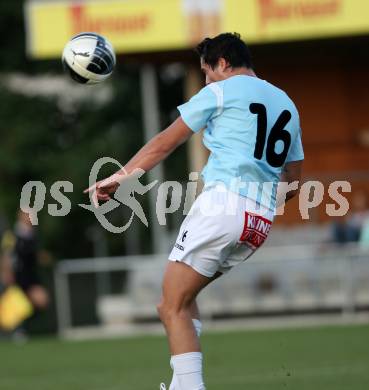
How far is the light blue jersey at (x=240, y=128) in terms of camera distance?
21.3 ft

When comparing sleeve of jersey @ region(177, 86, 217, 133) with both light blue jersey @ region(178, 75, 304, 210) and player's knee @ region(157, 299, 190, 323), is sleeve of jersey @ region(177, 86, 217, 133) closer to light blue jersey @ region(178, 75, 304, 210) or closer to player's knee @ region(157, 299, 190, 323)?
light blue jersey @ region(178, 75, 304, 210)

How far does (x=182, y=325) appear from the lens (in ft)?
21.5

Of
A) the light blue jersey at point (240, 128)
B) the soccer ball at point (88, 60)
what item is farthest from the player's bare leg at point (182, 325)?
the soccer ball at point (88, 60)

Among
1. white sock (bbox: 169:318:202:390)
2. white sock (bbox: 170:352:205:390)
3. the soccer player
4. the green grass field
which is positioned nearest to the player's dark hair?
the soccer player

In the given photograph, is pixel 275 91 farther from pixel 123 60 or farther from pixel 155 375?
pixel 123 60

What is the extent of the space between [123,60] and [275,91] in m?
13.1

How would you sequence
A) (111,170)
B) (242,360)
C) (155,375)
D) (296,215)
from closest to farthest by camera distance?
(155,375), (242,360), (296,215), (111,170)

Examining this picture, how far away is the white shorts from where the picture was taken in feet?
21.3

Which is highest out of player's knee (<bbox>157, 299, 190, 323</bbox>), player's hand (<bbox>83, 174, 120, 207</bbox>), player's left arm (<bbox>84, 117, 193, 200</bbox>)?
player's left arm (<bbox>84, 117, 193, 200</bbox>)

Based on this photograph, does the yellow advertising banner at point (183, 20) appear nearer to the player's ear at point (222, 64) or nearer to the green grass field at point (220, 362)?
the green grass field at point (220, 362)

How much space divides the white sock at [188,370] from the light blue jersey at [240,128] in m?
0.97

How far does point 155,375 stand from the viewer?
10750 millimetres

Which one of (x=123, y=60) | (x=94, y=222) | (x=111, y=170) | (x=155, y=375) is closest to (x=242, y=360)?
(x=155, y=375)

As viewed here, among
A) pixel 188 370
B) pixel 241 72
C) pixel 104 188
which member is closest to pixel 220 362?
pixel 188 370
